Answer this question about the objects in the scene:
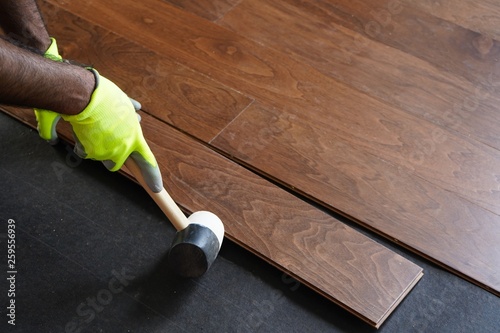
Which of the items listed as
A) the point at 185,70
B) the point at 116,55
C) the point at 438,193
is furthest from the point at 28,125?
the point at 438,193

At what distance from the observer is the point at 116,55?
6.88 feet

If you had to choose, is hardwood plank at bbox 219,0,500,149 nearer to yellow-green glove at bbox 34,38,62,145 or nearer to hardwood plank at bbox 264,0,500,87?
hardwood plank at bbox 264,0,500,87

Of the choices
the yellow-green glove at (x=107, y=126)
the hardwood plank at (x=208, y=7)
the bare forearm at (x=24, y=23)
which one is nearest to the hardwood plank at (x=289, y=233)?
the bare forearm at (x=24, y=23)

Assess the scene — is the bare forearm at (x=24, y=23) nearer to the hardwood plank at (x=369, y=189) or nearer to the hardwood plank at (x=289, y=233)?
the hardwood plank at (x=289, y=233)

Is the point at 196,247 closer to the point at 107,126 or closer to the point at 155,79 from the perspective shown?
the point at 107,126

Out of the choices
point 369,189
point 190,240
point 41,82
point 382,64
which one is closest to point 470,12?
point 382,64

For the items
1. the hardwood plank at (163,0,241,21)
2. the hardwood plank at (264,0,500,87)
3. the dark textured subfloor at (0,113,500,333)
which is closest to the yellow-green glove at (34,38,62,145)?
the dark textured subfloor at (0,113,500,333)

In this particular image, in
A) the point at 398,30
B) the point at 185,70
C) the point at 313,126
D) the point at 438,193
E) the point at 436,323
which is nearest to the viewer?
the point at 436,323

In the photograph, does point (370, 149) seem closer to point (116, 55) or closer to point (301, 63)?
point (301, 63)

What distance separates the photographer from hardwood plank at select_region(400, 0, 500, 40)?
221cm

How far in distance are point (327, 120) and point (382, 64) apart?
29cm

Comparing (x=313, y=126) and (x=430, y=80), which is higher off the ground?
(x=430, y=80)

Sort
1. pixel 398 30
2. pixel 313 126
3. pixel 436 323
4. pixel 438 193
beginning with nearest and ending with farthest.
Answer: pixel 436 323 → pixel 438 193 → pixel 313 126 → pixel 398 30

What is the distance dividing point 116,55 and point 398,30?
33.9 inches
